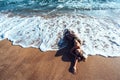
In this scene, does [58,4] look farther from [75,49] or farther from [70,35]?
[75,49]

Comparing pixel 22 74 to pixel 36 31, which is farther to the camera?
pixel 36 31

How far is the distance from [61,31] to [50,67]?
2.57 meters

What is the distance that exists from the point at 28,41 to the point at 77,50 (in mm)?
2423

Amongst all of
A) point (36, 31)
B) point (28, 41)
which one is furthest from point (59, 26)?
point (28, 41)

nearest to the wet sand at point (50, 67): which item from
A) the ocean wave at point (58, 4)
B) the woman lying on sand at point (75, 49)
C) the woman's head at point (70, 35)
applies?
the woman lying on sand at point (75, 49)

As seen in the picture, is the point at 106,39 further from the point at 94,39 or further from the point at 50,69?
the point at 50,69

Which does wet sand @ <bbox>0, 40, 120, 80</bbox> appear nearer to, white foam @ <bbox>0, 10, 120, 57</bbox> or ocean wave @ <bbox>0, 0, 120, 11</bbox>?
white foam @ <bbox>0, 10, 120, 57</bbox>

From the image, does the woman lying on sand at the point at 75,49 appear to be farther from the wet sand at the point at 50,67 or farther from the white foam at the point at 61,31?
the white foam at the point at 61,31

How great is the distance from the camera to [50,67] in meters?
5.84

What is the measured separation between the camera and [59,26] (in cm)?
849

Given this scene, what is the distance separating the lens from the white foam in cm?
673

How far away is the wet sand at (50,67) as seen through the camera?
540 cm

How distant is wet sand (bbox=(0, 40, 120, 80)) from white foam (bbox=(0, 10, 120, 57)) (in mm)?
454

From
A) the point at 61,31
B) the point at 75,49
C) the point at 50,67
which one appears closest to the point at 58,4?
the point at 61,31
